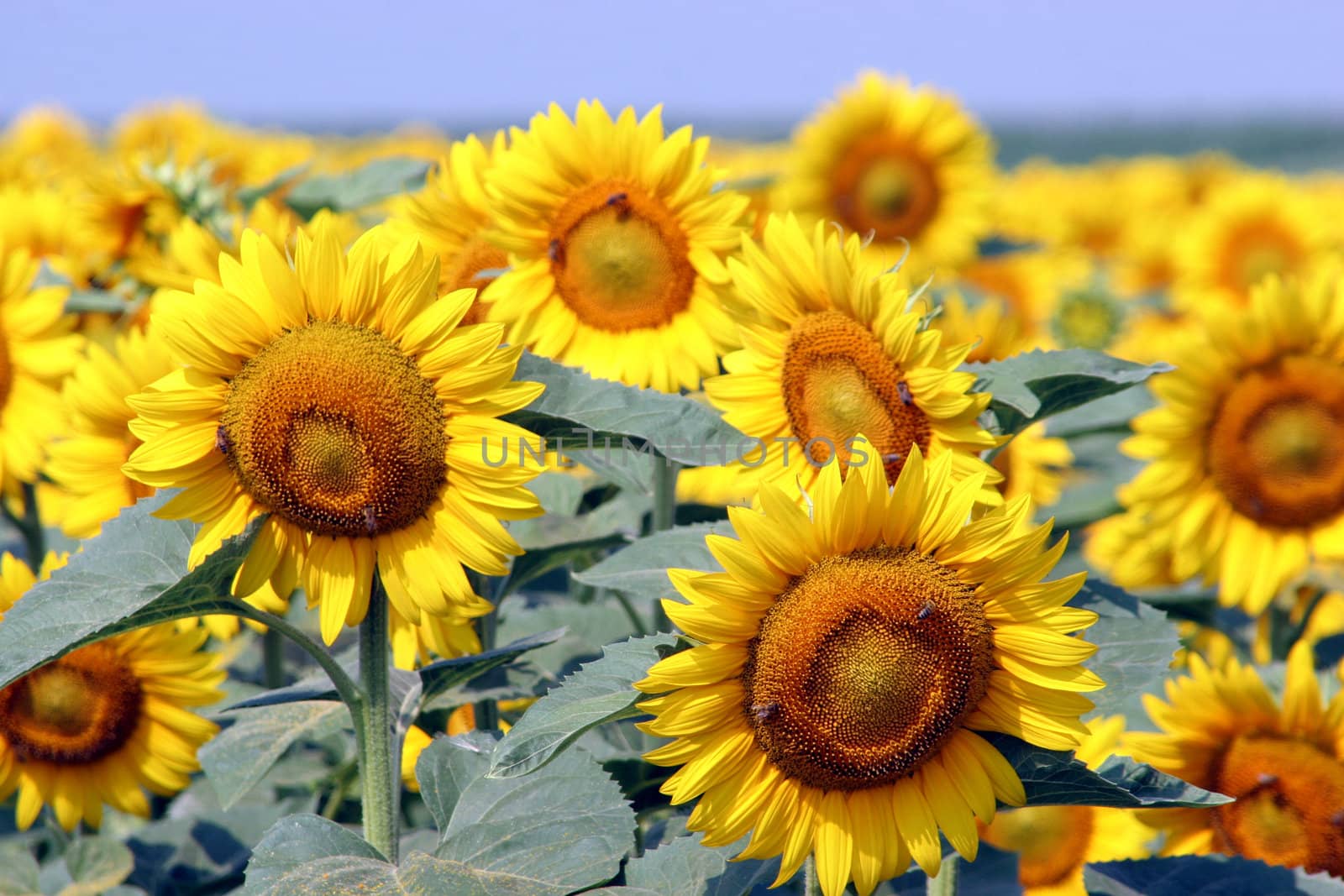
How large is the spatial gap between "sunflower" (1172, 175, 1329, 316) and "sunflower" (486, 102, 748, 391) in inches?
155

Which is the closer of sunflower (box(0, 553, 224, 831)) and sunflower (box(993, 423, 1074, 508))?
sunflower (box(0, 553, 224, 831))

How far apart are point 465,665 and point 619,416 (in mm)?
433

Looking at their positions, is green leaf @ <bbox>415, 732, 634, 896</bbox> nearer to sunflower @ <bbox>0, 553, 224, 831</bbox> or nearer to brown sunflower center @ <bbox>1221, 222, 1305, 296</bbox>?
sunflower @ <bbox>0, 553, 224, 831</bbox>

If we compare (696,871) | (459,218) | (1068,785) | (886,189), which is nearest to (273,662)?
(459,218)

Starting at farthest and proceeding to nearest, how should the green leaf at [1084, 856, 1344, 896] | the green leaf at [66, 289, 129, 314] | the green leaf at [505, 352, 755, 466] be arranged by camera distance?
the green leaf at [66, 289, 129, 314] < the green leaf at [1084, 856, 1344, 896] < the green leaf at [505, 352, 755, 466]

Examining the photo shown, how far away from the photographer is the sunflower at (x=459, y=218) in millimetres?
2516

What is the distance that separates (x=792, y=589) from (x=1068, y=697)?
345 millimetres

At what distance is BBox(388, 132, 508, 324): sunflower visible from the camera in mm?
2516

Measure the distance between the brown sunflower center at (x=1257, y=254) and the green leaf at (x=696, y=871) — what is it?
4664 mm

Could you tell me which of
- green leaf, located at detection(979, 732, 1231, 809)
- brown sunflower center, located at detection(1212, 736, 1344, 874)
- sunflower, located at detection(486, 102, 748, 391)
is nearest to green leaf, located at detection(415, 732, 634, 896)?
green leaf, located at detection(979, 732, 1231, 809)

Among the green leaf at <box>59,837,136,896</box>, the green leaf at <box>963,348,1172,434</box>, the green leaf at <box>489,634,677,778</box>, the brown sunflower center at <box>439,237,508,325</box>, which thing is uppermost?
the brown sunflower center at <box>439,237,508,325</box>

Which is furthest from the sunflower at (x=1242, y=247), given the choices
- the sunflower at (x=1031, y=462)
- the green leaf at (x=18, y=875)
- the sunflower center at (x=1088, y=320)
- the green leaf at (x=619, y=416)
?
the green leaf at (x=18, y=875)

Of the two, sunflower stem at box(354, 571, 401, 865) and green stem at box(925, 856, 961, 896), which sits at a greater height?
sunflower stem at box(354, 571, 401, 865)

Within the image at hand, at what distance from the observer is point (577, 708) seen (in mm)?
1501
